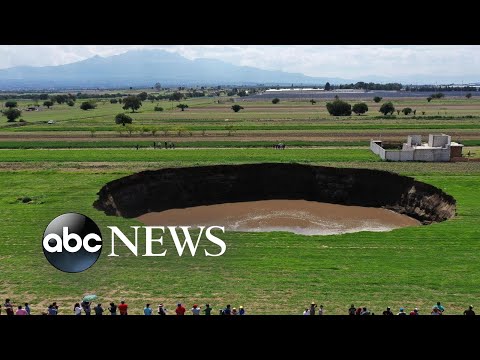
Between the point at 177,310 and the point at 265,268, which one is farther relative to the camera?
the point at 265,268

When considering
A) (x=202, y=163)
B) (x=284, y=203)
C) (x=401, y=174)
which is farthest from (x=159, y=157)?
(x=401, y=174)

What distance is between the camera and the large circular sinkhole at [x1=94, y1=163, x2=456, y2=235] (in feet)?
109

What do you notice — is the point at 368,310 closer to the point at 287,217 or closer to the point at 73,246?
the point at 73,246

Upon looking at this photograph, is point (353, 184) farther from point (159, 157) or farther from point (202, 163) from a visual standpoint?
point (159, 157)

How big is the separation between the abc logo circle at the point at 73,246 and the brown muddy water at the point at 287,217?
10042 mm

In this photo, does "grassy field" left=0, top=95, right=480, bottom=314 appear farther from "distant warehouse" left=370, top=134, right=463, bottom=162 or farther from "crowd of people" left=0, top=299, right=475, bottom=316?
"distant warehouse" left=370, top=134, right=463, bottom=162

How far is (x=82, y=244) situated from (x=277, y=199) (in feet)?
81.9

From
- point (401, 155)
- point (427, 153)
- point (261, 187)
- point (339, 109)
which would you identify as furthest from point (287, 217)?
point (339, 109)

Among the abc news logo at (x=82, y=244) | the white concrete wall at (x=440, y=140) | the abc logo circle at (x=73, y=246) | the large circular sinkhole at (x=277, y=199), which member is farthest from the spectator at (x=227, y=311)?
the white concrete wall at (x=440, y=140)

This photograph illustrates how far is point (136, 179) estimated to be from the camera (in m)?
38.9

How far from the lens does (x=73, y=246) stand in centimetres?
1845
